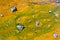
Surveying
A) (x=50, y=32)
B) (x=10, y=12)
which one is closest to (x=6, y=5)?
(x=10, y=12)

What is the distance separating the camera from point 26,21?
966 inches

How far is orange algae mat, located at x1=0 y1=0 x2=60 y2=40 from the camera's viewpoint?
75.6ft

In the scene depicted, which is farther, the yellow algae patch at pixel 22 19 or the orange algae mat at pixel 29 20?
A: the yellow algae patch at pixel 22 19

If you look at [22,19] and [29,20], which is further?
[22,19]

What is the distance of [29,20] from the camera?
24.6m

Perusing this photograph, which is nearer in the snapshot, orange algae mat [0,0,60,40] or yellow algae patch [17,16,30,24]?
orange algae mat [0,0,60,40]

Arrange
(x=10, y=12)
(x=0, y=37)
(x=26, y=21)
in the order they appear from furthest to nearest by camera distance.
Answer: (x=10, y=12) → (x=26, y=21) → (x=0, y=37)

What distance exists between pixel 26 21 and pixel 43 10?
2.42m

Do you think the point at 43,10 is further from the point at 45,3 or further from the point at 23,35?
the point at 23,35

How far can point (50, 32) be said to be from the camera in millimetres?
23047

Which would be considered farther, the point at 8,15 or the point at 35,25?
the point at 8,15

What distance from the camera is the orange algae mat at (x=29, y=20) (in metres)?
23.0

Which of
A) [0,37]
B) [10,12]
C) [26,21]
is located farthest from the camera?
[10,12]

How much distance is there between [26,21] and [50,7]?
3.28m
